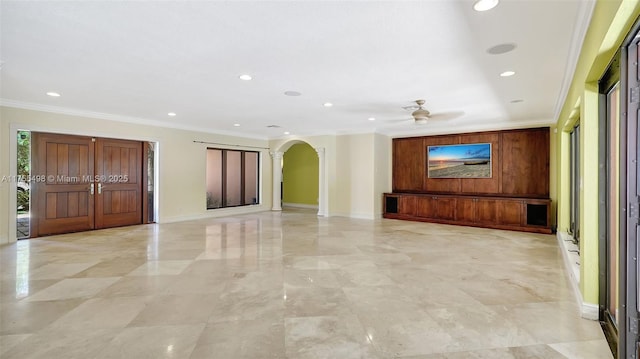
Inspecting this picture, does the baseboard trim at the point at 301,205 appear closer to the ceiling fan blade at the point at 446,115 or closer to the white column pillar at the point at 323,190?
A: the white column pillar at the point at 323,190

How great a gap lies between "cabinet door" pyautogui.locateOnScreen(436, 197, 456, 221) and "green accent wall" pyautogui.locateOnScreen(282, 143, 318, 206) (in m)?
4.82

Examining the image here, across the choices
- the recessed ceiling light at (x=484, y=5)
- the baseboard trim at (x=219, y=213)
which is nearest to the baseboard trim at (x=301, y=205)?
the baseboard trim at (x=219, y=213)

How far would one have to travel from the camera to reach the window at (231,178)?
9234 millimetres

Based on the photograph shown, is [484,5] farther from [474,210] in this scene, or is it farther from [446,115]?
[474,210]

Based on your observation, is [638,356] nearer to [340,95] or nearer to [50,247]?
[340,95]

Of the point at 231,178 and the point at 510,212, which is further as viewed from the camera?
the point at 231,178

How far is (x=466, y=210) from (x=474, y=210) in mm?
179

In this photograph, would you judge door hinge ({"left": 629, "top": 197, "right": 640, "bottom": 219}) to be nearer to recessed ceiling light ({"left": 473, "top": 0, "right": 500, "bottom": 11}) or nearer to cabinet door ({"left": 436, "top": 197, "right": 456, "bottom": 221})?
recessed ceiling light ({"left": 473, "top": 0, "right": 500, "bottom": 11})

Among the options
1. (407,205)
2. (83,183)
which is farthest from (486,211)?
(83,183)

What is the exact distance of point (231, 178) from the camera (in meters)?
9.76

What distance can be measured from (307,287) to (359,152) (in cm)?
591

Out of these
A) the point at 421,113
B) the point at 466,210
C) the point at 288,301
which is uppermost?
the point at 421,113

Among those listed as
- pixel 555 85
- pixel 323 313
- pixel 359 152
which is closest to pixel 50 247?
pixel 323 313

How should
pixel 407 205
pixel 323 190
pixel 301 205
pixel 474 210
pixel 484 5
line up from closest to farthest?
pixel 484 5 < pixel 474 210 < pixel 407 205 < pixel 323 190 < pixel 301 205
